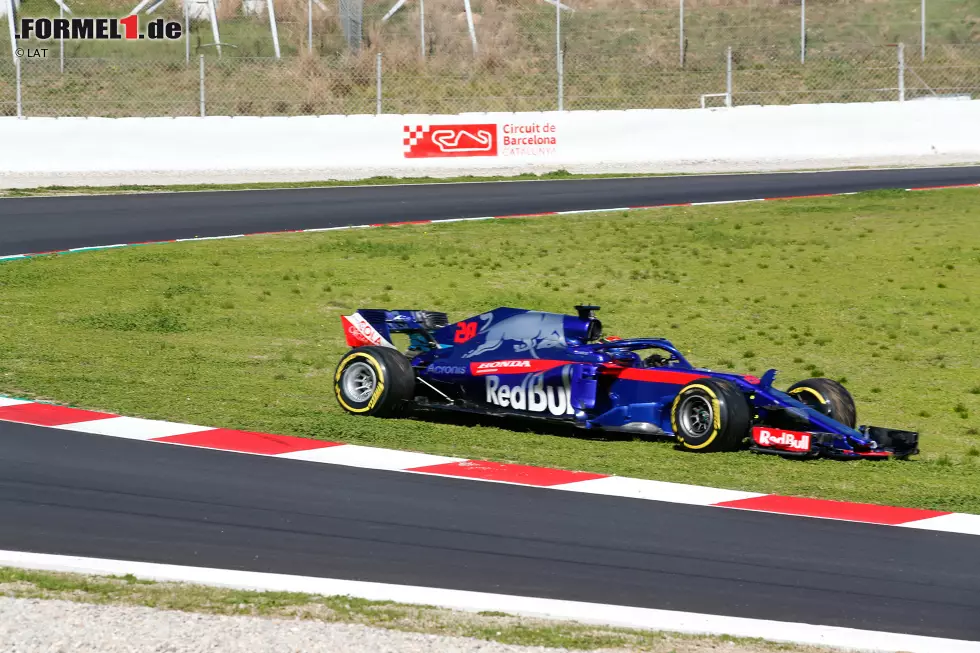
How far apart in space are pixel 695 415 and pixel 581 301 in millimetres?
Result: 7280

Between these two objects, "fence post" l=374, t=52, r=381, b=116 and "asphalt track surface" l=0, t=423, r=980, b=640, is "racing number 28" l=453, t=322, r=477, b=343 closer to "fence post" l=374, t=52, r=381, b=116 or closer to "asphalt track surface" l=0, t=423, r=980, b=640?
"asphalt track surface" l=0, t=423, r=980, b=640

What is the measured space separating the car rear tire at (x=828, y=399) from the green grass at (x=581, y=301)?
0.61 m

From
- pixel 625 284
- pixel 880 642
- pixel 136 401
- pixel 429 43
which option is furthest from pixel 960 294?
pixel 429 43

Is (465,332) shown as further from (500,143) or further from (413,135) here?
(500,143)

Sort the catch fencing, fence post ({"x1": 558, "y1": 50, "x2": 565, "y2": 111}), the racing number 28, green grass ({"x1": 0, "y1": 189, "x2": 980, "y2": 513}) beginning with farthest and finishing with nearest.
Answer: fence post ({"x1": 558, "y1": 50, "x2": 565, "y2": 111}) → the catch fencing → the racing number 28 → green grass ({"x1": 0, "y1": 189, "x2": 980, "y2": 513})

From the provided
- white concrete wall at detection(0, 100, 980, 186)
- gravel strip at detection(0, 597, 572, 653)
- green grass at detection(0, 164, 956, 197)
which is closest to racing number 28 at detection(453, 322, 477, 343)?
gravel strip at detection(0, 597, 572, 653)

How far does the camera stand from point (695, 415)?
1061cm

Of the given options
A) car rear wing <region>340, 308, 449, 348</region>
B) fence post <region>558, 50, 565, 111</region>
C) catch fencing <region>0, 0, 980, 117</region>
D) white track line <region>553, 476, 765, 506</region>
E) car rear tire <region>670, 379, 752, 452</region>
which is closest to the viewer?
white track line <region>553, 476, 765, 506</region>

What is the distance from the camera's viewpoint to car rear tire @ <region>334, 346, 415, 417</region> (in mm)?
11414

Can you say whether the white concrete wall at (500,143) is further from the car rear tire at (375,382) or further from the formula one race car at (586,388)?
the car rear tire at (375,382)

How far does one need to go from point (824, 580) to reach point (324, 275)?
12259 mm

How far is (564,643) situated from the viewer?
614cm

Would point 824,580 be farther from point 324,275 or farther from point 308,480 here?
point 324,275

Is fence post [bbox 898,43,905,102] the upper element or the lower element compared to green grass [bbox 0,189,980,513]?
upper
